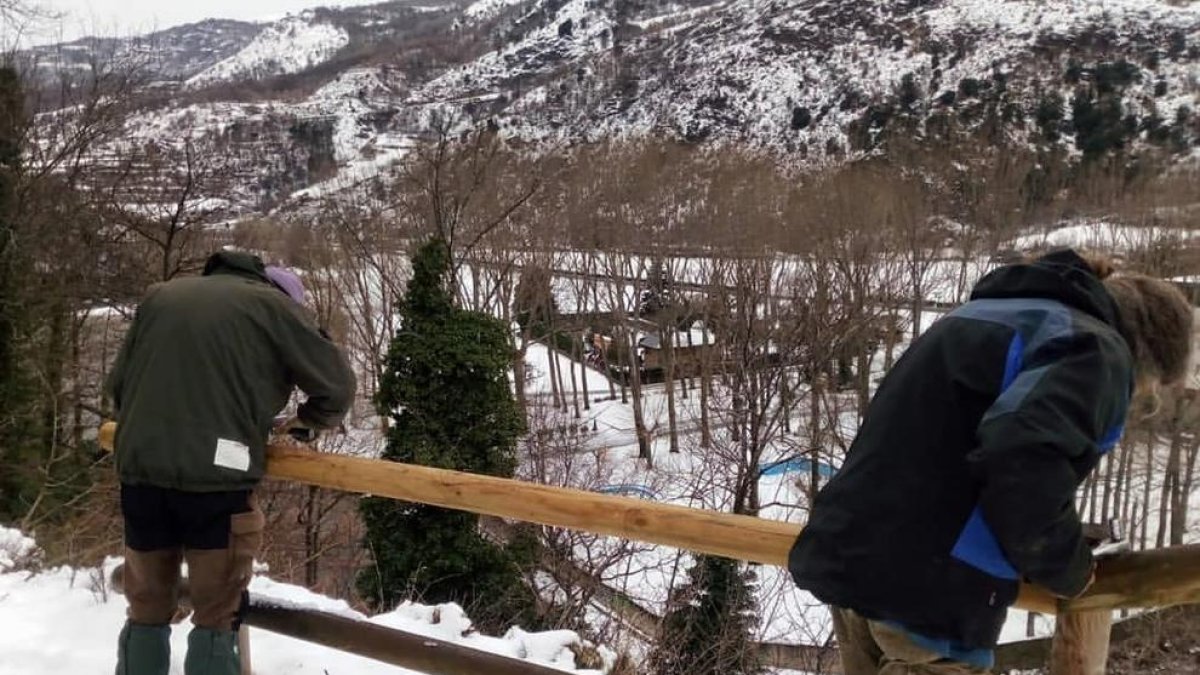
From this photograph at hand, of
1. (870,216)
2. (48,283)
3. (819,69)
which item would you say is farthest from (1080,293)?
(819,69)

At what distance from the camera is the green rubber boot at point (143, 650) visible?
3064 mm

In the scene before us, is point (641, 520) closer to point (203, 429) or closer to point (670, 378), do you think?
point (203, 429)

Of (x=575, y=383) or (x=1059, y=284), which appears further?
(x=575, y=383)

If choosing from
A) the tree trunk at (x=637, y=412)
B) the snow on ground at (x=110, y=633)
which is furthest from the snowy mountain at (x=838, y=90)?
the snow on ground at (x=110, y=633)

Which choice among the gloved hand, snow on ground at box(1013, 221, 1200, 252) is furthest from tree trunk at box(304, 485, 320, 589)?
snow on ground at box(1013, 221, 1200, 252)

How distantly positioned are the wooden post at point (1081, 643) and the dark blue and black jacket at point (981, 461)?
0.77 ft

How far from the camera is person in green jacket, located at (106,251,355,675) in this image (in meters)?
2.87

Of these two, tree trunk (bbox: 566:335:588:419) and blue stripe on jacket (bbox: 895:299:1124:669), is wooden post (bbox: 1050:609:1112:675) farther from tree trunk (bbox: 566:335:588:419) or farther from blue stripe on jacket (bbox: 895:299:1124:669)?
tree trunk (bbox: 566:335:588:419)

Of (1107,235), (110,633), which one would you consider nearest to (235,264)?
(110,633)

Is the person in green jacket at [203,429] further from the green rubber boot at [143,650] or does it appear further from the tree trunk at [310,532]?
the tree trunk at [310,532]

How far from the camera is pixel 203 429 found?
9.43 feet

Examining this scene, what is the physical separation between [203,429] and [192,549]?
0.45 meters

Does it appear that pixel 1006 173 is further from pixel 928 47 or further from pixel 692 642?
pixel 928 47

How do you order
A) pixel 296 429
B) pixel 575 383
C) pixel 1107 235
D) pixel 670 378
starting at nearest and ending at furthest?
pixel 296 429, pixel 1107 235, pixel 670 378, pixel 575 383
